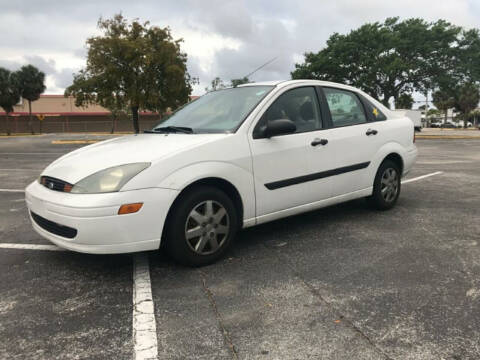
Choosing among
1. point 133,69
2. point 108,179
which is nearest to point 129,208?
point 108,179

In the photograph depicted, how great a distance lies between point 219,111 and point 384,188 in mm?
2363

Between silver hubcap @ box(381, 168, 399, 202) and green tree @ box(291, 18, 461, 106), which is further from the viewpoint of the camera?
green tree @ box(291, 18, 461, 106)

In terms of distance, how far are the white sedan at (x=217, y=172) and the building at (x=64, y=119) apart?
4832cm

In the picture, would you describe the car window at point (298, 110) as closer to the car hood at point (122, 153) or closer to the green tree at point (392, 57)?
the car hood at point (122, 153)

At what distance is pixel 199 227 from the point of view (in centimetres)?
343

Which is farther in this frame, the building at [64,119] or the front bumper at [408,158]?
the building at [64,119]

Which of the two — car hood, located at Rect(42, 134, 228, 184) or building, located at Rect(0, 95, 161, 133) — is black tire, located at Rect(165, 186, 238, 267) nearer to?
car hood, located at Rect(42, 134, 228, 184)

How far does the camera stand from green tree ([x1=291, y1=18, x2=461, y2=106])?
33.0 m

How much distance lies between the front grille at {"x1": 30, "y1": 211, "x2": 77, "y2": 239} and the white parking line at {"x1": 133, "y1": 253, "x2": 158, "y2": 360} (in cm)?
60

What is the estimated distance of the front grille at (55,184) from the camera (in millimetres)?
3238

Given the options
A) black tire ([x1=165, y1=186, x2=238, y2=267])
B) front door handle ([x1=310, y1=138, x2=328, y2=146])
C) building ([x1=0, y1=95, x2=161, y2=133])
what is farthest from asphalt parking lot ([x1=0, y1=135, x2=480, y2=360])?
building ([x1=0, y1=95, x2=161, y2=133])

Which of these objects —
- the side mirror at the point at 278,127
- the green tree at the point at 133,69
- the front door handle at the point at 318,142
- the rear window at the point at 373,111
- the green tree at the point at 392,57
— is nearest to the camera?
the side mirror at the point at 278,127

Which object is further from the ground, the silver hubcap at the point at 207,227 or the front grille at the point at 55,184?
the front grille at the point at 55,184

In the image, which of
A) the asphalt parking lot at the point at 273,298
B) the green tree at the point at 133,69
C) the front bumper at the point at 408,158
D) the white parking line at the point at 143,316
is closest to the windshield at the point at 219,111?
the asphalt parking lot at the point at 273,298
